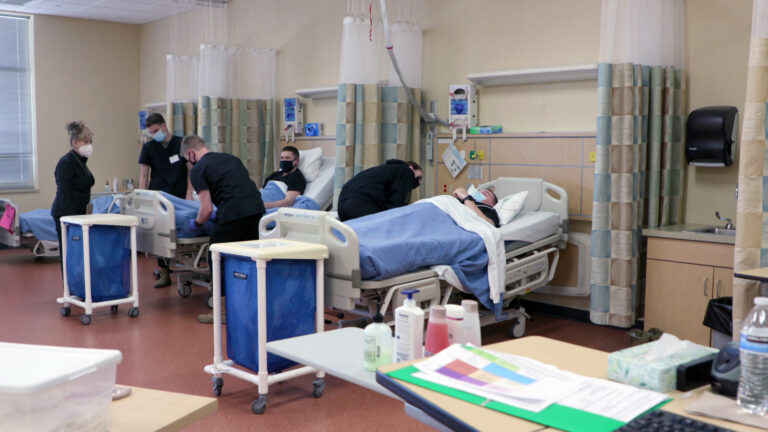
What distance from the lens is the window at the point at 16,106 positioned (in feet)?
29.7

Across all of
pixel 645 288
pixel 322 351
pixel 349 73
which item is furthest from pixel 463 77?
pixel 322 351

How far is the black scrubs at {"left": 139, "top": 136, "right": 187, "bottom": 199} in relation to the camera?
6766 mm

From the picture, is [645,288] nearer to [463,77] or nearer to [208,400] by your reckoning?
[463,77]

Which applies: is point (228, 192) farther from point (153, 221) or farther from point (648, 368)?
point (648, 368)

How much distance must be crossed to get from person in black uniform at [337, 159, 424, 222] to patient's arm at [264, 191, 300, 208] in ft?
4.00

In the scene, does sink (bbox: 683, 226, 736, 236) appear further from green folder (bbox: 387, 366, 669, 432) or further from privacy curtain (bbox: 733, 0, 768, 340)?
green folder (bbox: 387, 366, 669, 432)

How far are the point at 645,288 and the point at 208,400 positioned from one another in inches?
150

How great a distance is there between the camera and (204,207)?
5.13m

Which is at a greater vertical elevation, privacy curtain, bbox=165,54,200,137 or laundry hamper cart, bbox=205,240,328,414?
privacy curtain, bbox=165,54,200,137

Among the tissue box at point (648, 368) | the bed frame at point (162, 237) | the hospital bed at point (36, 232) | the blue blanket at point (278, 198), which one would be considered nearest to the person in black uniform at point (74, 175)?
the bed frame at point (162, 237)

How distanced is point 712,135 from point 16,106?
334 inches

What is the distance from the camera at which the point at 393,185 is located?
509 centimetres

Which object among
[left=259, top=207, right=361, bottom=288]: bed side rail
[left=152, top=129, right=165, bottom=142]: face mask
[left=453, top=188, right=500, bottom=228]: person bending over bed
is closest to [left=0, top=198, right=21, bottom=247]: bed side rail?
[left=152, top=129, right=165, bottom=142]: face mask

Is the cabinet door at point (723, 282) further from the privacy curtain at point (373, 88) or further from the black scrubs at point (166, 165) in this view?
the black scrubs at point (166, 165)
